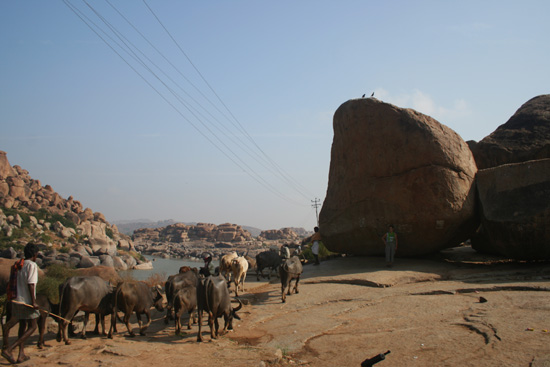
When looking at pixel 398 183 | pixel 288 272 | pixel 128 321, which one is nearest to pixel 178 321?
pixel 128 321

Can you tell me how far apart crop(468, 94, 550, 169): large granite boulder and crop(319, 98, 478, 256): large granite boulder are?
1931mm

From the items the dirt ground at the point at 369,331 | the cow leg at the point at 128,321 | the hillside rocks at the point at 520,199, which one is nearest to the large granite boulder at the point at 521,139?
the hillside rocks at the point at 520,199

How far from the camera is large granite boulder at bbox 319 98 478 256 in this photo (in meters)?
13.6

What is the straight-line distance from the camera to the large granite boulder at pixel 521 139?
48.1ft

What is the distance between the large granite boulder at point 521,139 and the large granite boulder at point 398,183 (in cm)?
193

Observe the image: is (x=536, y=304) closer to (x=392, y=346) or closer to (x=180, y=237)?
(x=392, y=346)

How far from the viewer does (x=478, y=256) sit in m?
14.9

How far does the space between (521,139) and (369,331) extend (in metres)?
11.7

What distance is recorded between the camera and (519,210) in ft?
40.0

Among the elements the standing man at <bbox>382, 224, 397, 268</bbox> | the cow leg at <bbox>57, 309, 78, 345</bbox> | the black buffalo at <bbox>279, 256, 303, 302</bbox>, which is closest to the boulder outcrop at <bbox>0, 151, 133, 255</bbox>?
the standing man at <bbox>382, 224, 397, 268</bbox>

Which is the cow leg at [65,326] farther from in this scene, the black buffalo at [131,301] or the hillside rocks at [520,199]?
the hillside rocks at [520,199]

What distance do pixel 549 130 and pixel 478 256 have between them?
515cm

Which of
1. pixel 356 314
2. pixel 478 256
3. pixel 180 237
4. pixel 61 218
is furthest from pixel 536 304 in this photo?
pixel 180 237

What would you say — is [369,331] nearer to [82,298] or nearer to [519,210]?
[82,298]
